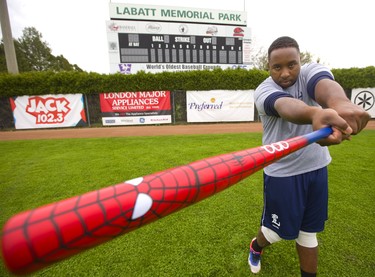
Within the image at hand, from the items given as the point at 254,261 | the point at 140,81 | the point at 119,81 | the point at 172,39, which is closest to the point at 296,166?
the point at 254,261

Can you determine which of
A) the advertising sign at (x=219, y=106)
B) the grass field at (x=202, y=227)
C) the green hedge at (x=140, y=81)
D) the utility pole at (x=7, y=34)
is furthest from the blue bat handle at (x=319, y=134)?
the utility pole at (x=7, y=34)

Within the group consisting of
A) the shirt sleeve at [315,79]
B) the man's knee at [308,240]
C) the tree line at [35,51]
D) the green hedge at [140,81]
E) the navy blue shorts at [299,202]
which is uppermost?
the tree line at [35,51]

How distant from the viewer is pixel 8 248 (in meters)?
0.43

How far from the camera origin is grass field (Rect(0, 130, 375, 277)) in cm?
196

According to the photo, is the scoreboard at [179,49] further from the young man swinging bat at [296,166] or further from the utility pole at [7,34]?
the young man swinging bat at [296,166]

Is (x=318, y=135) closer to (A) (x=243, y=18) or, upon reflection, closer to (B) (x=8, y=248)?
(B) (x=8, y=248)

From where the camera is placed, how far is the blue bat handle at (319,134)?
1.00 metres

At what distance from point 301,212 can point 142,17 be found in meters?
17.6

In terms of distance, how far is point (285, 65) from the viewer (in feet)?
4.78

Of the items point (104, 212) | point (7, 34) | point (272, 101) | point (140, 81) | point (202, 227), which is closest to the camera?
point (104, 212)

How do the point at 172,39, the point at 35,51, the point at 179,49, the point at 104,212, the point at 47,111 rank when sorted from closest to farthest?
the point at 104,212, the point at 47,111, the point at 172,39, the point at 179,49, the point at 35,51

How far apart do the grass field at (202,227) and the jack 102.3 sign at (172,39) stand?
11397 mm

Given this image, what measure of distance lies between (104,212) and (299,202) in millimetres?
1382

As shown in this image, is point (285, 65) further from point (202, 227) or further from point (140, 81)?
point (140, 81)
